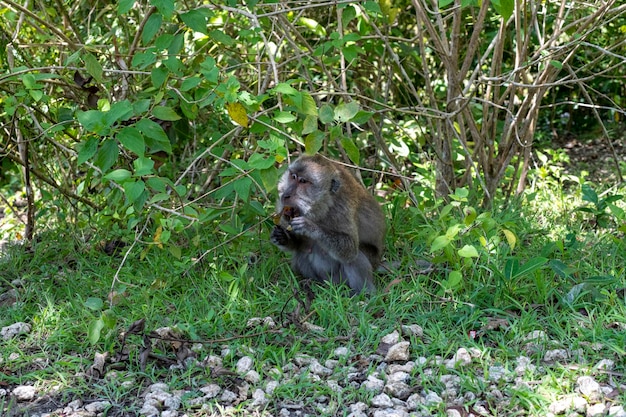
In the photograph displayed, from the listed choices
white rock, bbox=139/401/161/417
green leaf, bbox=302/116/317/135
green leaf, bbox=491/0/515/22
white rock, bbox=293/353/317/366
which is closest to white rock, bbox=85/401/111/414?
white rock, bbox=139/401/161/417

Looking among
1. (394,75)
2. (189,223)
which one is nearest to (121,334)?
(189,223)

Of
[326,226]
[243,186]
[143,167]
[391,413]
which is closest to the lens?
[391,413]

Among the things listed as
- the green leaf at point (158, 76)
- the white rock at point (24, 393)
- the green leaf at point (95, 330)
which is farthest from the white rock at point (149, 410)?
the green leaf at point (158, 76)

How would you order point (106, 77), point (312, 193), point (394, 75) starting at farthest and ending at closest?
1. point (394, 75)
2. point (106, 77)
3. point (312, 193)

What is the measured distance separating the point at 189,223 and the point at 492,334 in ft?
6.53

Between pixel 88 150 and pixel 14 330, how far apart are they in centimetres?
118

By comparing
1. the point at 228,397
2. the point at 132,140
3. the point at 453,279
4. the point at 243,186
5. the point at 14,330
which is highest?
the point at 132,140

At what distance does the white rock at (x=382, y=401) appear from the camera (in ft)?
12.0

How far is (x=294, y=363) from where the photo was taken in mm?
4102

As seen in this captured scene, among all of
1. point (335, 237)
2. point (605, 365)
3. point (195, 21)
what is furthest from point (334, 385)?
point (195, 21)

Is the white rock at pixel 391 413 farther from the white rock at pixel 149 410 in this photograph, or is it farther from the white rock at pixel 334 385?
the white rock at pixel 149 410

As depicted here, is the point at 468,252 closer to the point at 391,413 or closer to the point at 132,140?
the point at 391,413

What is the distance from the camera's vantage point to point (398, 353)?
4.07 meters

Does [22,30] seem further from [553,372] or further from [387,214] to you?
[553,372]
